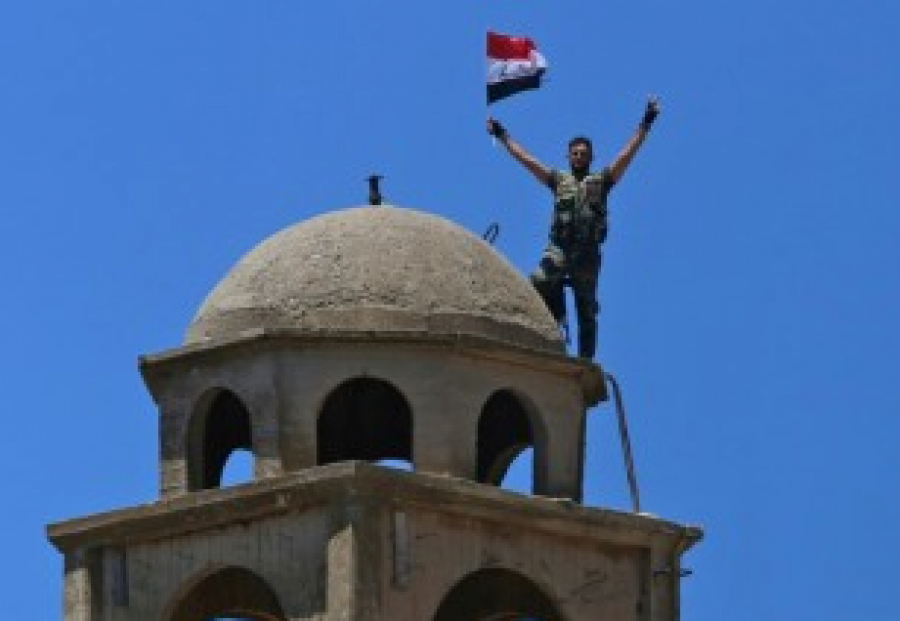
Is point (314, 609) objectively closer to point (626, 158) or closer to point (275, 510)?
Result: point (275, 510)

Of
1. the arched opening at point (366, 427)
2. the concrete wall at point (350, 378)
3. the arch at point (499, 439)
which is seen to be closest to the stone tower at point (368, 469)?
the concrete wall at point (350, 378)

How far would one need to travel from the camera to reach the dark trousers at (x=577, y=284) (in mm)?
53406

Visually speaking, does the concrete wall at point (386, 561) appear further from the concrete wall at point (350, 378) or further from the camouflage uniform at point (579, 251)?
the camouflage uniform at point (579, 251)

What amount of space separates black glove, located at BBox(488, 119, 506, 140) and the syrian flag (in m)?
0.31

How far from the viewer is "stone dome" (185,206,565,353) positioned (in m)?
51.5

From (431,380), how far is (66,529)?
391 cm

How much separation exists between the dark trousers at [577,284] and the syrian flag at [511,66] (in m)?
2.02

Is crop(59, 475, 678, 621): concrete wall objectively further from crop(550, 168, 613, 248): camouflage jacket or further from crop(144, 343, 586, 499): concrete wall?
crop(550, 168, 613, 248): camouflage jacket

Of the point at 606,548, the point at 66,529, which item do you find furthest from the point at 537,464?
the point at 66,529

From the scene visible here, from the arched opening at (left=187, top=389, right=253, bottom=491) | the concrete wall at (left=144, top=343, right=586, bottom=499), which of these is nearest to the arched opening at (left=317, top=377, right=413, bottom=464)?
the arched opening at (left=187, top=389, right=253, bottom=491)

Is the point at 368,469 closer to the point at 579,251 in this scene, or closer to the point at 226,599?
the point at 226,599

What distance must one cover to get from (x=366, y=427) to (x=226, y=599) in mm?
2793

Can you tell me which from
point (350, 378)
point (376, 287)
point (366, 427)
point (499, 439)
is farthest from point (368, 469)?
point (499, 439)

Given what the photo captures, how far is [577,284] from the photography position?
53.6 m
